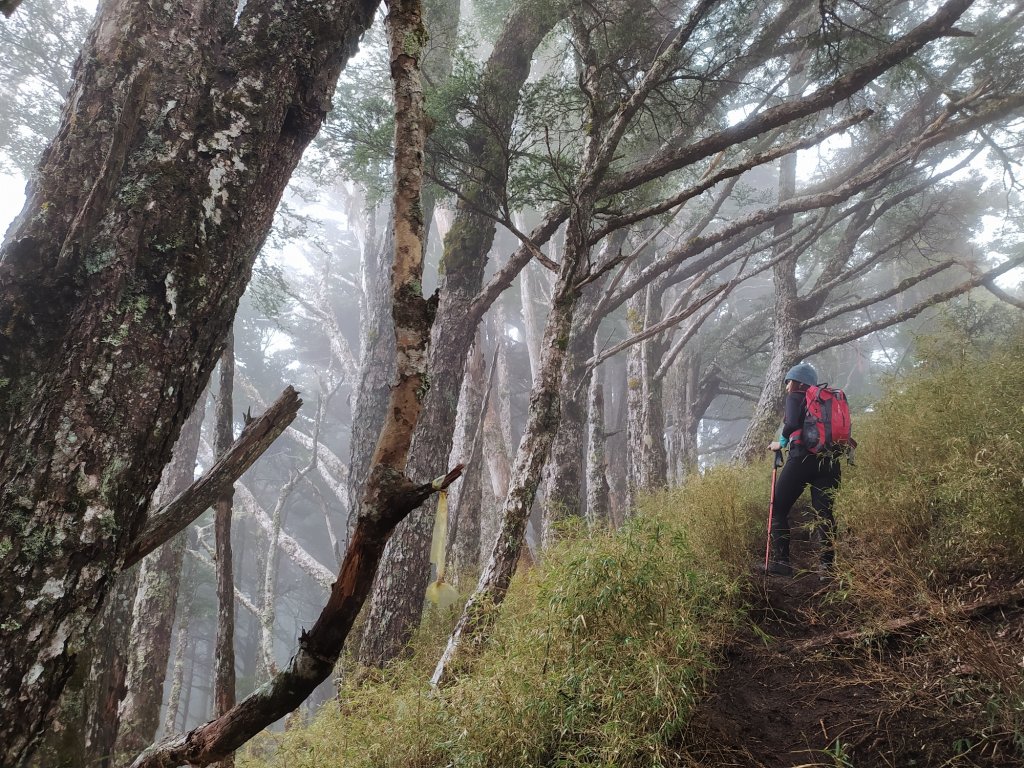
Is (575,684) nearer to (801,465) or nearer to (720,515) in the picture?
(720,515)

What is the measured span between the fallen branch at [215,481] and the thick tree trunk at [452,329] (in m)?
3.11

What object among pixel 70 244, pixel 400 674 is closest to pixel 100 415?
pixel 70 244

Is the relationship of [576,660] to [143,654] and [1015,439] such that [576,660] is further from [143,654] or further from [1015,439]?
[143,654]

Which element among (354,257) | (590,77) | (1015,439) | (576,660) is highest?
(354,257)

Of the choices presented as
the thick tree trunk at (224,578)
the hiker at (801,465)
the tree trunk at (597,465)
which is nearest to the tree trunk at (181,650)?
the tree trunk at (597,465)

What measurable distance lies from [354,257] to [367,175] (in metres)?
21.2

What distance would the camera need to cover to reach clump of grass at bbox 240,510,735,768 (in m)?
2.58

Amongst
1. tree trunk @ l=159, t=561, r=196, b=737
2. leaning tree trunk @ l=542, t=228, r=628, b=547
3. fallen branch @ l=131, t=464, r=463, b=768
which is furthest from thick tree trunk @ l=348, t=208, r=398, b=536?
fallen branch @ l=131, t=464, r=463, b=768

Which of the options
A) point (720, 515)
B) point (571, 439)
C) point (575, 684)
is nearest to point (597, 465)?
point (571, 439)

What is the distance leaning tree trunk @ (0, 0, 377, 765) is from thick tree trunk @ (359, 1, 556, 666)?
2.94 meters

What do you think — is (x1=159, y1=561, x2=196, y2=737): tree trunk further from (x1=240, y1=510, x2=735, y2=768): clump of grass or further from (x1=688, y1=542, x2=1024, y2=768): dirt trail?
(x1=688, y1=542, x2=1024, y2=768): dirt trail

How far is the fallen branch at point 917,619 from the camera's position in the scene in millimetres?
2955

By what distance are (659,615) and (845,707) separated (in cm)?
97

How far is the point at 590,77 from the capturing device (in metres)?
4.82
